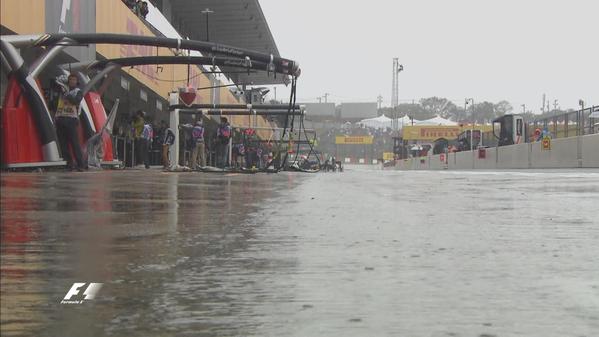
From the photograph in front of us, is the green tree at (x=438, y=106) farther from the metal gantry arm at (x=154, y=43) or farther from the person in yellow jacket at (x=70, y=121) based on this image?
the person in yellow jacket at (x=70, y=121)

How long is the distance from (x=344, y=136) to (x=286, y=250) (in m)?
76.9

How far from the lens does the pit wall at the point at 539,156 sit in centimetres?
1991

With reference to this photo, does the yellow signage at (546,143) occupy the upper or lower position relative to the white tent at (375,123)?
lower

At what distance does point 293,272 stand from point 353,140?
77.8m

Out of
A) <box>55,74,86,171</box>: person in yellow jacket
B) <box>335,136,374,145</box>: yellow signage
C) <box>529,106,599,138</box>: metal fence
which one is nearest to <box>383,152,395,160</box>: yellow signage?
<box>335,136,374,145</box>: yellow signage

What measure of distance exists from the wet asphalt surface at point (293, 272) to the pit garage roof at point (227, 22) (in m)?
22.2

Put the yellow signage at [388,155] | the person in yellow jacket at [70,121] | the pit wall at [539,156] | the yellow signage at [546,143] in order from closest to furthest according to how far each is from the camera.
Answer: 1. the person in yellow jacket at [70,121]
2. the pit wall at [539,156]
3. the yellow signage at [546,143]
4. the yellow signage at [388,155]

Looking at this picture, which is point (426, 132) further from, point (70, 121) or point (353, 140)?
point (70, 121)

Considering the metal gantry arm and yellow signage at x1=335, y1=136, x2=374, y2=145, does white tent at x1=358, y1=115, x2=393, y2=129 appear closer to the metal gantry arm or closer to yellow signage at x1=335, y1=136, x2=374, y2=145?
yellow signage at x1=335, y1=136, x2=374, y2=145

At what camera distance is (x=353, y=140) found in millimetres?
79688

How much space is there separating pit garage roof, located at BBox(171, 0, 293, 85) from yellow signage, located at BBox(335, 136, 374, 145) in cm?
4168

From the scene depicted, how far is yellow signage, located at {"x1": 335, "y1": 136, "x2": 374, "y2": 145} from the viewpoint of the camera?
7875cm

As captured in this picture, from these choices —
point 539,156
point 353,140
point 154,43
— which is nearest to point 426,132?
point 353,140

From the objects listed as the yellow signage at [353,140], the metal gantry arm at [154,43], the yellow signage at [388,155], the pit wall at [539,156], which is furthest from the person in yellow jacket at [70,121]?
the yellow signage at [388,155]
